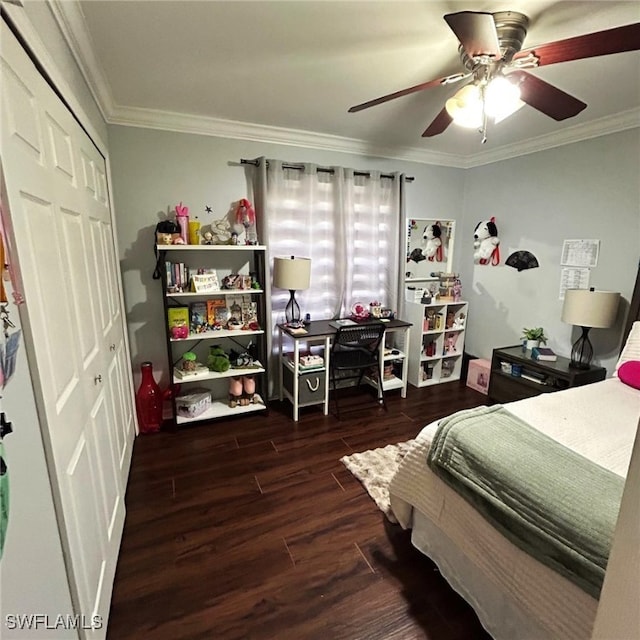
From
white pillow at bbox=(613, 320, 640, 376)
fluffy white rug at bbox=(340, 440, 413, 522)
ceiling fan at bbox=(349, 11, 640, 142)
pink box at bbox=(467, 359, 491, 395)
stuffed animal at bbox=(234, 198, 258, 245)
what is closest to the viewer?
ceiling fan at bbox=(349, 11, 640, 142)

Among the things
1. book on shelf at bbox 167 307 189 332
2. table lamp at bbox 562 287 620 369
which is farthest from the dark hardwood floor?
table lamp at bbox 562 287 620 369

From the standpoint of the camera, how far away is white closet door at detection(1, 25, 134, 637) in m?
0.87

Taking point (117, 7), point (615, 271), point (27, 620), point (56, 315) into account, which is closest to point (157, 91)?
point (117, 7)

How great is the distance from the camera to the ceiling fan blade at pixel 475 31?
43.6 inches

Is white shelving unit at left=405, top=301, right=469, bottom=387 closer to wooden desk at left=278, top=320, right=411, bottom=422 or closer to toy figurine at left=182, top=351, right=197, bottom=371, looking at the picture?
wooden desk at left=278, top=320, right=411, bottom=422

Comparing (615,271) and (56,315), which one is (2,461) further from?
(615,271)

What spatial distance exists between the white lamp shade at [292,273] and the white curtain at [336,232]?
0.25 m

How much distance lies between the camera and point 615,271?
2.63 meters

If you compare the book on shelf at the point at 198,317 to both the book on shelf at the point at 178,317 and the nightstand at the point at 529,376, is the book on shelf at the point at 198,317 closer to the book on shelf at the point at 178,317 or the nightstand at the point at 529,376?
the book on shelf at the point at 178,317

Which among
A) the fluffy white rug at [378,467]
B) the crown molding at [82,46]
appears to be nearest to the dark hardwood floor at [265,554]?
the fluffy white rug at [378,467]

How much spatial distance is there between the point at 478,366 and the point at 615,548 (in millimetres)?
3212

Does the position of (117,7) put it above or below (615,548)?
above

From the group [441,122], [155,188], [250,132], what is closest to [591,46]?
[441,122]

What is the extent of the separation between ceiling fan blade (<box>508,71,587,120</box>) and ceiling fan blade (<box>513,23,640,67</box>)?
0.32 feet
